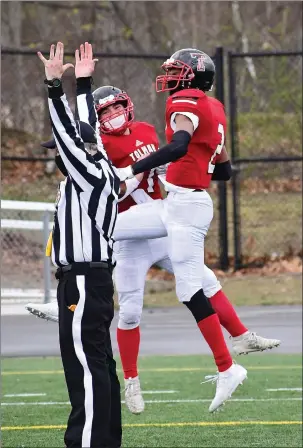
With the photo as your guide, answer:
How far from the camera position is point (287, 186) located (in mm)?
19859

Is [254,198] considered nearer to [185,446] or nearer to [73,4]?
[73,4]

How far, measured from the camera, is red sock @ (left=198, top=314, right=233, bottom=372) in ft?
26.6

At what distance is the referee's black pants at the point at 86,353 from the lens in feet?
22.1

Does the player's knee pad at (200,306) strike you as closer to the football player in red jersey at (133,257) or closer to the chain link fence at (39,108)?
the football player in red jersey at (133,257)

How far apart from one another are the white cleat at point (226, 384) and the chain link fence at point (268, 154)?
10146mm

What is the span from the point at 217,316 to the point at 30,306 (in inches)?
48.8

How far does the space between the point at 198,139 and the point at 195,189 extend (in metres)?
0.36

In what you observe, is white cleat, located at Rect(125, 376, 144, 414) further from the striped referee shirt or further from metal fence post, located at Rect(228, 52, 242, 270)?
metal fence post, located at Rect(228, 52, 242, 270)

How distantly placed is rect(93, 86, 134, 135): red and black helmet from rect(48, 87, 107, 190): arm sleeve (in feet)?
4.60

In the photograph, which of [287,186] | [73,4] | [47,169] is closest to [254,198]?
[287,186]

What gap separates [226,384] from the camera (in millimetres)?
8102

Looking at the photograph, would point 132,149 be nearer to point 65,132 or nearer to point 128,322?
point 128,322

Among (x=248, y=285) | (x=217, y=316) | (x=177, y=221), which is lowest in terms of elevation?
(x=248, y=285)

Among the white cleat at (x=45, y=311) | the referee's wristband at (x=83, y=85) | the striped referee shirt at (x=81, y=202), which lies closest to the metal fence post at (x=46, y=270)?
the white cleat at (x=45, y=311)
